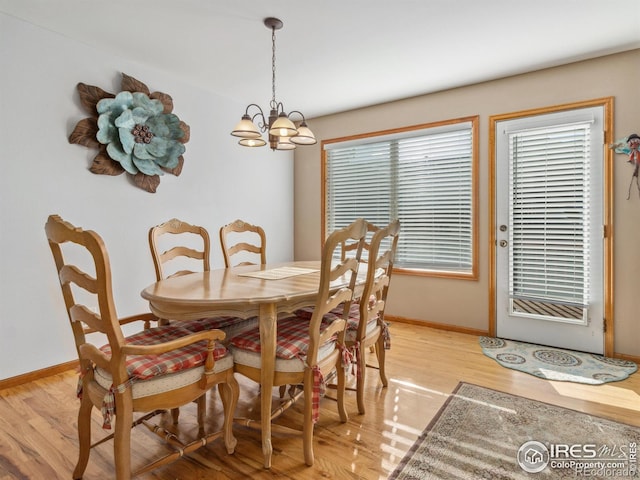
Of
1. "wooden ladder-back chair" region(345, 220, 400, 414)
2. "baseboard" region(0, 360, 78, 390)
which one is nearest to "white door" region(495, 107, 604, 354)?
"wooden ladder-back chair" region(345, 220, 400, 414)

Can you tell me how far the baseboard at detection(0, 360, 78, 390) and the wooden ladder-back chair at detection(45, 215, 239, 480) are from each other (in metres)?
1.37

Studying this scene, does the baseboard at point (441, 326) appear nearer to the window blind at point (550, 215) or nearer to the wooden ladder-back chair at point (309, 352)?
the window blind at point (550, 215)

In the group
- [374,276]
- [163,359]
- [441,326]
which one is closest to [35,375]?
[163,359]

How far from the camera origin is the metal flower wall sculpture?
2764 millimetres

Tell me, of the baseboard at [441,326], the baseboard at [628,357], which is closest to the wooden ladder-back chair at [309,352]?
the baseboard at [441,326]

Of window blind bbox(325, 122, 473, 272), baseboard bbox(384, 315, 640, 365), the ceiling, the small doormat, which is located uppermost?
the ceiling

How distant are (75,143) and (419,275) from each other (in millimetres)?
3370

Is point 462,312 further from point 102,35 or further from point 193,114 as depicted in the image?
point 102,35

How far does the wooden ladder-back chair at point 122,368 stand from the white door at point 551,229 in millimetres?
2834

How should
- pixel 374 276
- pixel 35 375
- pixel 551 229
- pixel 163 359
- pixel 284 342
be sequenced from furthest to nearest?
pixel 551 229 → pixel 35 375 → pixel 374 276 → pixel 284 342 → pixel 163 359

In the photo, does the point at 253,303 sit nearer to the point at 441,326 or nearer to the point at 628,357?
the point at 441,326

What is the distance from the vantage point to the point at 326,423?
1.98 metres

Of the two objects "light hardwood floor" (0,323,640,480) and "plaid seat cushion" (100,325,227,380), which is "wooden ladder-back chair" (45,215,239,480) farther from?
"light hardwood floor" (0,323,640,480)

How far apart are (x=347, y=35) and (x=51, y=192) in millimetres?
2457
